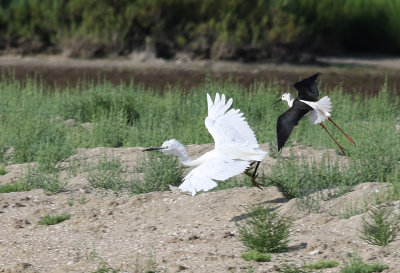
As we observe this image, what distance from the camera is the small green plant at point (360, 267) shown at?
6.73m

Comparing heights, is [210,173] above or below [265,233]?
→ above

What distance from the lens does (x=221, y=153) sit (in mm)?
8250

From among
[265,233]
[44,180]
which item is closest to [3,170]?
[44,180]

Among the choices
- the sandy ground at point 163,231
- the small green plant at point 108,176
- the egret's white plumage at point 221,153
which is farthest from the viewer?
the small green plant at point 108,176

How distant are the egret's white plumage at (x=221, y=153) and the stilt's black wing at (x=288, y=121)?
0.44 m

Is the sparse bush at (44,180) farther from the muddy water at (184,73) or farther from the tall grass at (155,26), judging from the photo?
the tall grass at (155,26)

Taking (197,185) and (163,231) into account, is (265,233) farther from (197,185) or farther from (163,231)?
(163,231)

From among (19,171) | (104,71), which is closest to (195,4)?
(104,71)

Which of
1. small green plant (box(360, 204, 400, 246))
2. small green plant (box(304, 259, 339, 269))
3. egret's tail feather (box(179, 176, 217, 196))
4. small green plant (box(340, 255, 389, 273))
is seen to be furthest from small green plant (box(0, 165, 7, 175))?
small green plant (box(340, 255, 389, 273))

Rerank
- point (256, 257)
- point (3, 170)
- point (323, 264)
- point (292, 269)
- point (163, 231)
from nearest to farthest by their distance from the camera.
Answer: point (292, 269)
point (323, 264)
point (256, 257)
point (163, 231)
point (3, 170)

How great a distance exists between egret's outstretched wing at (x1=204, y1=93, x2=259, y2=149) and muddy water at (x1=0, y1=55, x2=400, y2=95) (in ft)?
28.1

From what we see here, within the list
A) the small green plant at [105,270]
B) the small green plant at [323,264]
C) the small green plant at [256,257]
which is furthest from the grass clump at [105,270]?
the small green plant at [323,264]

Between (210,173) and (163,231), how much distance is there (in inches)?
24.8

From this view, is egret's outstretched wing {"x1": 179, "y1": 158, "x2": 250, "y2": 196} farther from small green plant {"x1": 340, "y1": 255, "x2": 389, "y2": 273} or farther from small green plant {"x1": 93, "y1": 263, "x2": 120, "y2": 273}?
small green plant {"x1": 340, "y1": 255, "x2": 389, "y2": 273}
